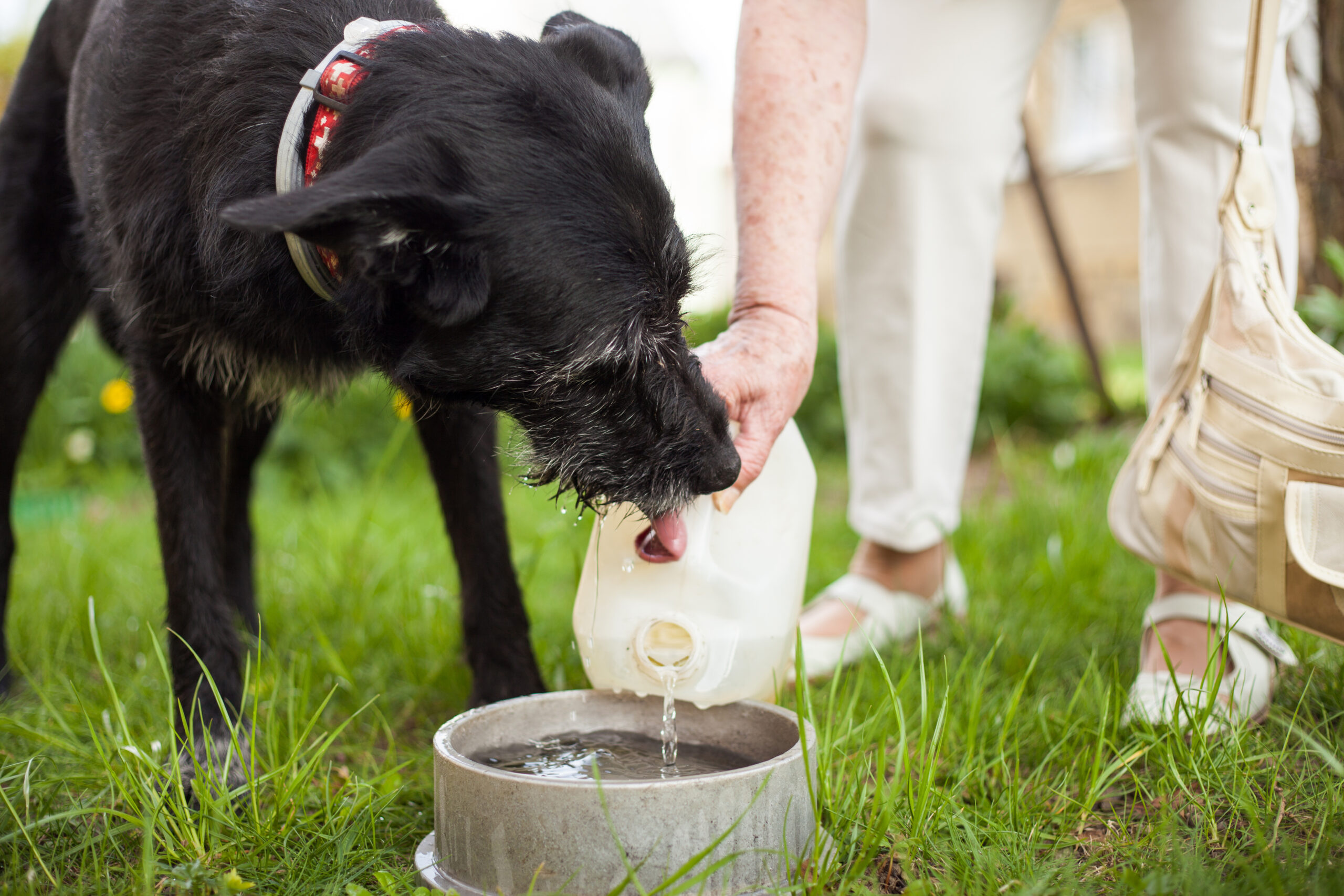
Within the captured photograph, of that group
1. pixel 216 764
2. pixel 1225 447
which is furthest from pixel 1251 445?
pixel 216 764

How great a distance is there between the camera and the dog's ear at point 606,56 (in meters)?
1.71

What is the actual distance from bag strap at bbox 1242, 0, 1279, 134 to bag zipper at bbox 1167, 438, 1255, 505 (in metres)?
0.58

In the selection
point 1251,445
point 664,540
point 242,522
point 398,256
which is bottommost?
point 242,522

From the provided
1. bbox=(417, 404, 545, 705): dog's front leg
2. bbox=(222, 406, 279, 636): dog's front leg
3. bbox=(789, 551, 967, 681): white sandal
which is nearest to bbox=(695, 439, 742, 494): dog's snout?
bbox=(417, 404, 545, 705): dog's front leg

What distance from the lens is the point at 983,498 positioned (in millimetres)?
3758

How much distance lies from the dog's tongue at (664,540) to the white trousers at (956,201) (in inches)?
37.5

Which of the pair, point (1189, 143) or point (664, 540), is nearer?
point (664, 540)

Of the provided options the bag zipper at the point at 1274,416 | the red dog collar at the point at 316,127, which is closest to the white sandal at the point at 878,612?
the bag zipper at the point at 1274,416

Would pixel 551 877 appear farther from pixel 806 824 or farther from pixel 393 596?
pixel 393 596

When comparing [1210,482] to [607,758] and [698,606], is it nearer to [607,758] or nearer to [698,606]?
[698,606]

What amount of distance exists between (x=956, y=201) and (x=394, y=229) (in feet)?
4.61

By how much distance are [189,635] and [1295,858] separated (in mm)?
1811

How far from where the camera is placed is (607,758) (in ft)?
5.45

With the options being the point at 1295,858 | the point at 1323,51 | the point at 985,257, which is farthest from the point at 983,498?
the point at 1295,858
